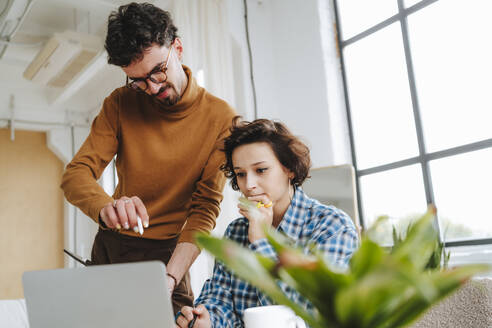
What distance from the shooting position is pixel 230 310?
1169 millimetres

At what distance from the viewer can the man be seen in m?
1.39

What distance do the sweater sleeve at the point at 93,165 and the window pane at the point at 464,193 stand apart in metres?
1.78

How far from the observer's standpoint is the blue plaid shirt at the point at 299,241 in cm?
108

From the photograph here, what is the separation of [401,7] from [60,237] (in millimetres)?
4477

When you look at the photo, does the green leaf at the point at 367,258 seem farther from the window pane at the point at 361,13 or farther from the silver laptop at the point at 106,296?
the window pane at the point at 361,13

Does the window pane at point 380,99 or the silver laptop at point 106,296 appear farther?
the window pane at point 380,99

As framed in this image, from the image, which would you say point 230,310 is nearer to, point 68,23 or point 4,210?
point 68,23

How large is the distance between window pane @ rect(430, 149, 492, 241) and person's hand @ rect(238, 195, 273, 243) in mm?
1603

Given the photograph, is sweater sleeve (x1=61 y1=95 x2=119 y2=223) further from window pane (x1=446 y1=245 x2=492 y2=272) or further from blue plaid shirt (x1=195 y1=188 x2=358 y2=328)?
window pane (x1=446 y1=245 x2=492 y2=272)

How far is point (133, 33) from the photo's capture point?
4.45 feet

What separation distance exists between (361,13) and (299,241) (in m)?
2.50

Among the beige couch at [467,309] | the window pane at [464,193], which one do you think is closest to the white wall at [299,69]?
the window pane at [464,193]

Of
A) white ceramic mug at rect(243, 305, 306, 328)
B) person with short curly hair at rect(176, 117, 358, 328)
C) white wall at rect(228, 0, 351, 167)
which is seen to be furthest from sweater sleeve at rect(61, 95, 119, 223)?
white wall at rect(228, 0, 351, 167)

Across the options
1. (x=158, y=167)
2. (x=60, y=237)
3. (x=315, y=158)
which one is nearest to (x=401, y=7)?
(x=315, y=158)
